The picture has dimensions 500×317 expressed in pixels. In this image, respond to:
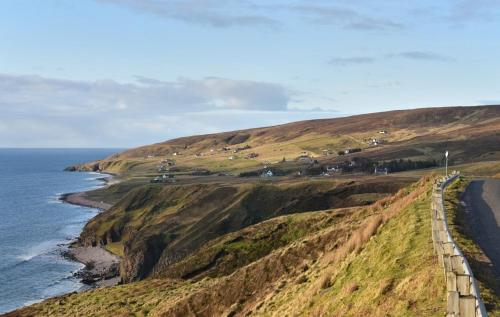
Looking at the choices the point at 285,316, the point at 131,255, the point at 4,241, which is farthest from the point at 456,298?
the point at 4,241

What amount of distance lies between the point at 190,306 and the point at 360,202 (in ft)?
152

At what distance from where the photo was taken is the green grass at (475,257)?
1320cm

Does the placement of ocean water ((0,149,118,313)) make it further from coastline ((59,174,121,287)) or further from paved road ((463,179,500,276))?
Result: paved road ((463,179,500,276))

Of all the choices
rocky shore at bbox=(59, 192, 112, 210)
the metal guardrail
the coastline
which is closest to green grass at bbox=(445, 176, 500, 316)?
the metal guardrail

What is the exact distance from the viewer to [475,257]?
1741cm

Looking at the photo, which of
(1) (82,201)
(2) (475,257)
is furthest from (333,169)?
(2) (475,257)

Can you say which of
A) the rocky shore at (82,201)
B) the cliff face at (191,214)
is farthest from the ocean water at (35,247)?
the cliff face at (191,214)

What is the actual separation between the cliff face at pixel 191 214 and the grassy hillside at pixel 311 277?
18011 mm

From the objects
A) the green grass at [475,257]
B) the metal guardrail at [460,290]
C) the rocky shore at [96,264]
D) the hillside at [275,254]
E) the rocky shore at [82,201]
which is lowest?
the rocky shore at [96,264]

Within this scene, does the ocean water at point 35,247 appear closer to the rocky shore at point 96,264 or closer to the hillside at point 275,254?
the rocky shore at point 96,264

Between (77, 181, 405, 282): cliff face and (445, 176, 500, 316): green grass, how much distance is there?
1463 inches

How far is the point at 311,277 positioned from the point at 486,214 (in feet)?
29.7

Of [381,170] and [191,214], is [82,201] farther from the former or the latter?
[381,170]

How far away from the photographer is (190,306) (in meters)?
30.0
